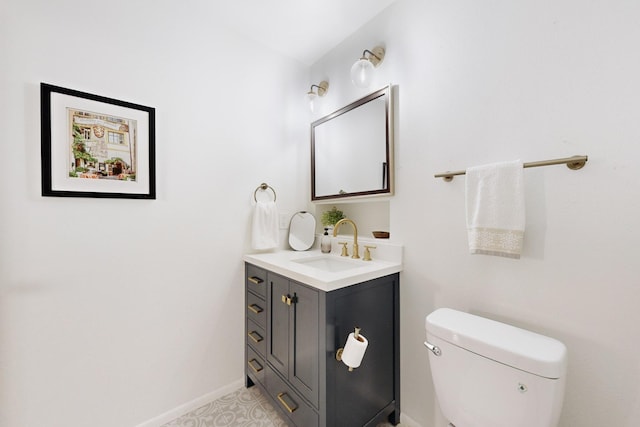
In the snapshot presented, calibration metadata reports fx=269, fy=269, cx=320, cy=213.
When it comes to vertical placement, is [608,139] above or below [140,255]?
above

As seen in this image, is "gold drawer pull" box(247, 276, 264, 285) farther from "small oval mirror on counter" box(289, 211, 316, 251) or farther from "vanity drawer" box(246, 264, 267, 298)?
"small oval mirror on counter" box(289, 211, 316, 251)

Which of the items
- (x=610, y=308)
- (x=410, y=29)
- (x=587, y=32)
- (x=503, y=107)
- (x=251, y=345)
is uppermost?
(x=410, y=29)

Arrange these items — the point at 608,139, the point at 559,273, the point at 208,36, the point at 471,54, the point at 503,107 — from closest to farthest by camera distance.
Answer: the point at 608,139
the point at 559,273
the point at 503,107
the point at 471,54
the point at 208,36

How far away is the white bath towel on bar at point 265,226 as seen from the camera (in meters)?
1.85

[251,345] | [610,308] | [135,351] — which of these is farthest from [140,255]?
[610,308]

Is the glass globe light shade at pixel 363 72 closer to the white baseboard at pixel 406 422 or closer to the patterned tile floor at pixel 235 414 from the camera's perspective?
the white baseboard at pixel 406 422

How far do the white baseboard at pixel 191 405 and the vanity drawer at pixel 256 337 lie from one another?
0.31 meters

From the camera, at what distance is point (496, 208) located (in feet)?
3.53

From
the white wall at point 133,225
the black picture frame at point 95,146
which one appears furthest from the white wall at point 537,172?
the black picture frame at point 95,146

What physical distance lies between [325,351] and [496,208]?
936 millimetres

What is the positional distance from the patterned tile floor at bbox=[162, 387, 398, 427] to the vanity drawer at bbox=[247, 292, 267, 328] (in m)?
0.50

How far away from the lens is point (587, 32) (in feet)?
3.13

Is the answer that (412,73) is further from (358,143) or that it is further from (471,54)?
(358,143)

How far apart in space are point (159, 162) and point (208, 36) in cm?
88
